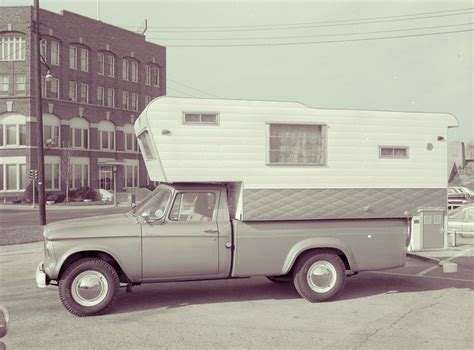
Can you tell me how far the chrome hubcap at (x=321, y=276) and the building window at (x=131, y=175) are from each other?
139ft

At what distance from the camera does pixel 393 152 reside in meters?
7.71

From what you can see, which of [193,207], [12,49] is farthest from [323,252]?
[12,49]

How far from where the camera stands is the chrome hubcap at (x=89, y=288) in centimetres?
640

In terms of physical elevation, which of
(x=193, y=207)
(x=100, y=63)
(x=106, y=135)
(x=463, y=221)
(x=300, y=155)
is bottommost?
(x=463, y=221)

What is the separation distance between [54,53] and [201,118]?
1536 inches

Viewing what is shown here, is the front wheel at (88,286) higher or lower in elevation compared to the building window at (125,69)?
lower

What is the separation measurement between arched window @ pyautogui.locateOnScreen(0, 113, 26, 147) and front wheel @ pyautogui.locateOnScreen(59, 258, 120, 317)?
1427 inches

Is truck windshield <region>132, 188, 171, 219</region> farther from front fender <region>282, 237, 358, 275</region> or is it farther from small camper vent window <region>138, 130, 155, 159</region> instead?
front fender <region>282, 237, 358, 275</region>

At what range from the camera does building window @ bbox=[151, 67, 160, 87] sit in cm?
5194

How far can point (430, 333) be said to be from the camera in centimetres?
568

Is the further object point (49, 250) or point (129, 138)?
point (129, 138)

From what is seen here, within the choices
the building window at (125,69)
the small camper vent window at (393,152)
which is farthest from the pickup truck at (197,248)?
the building window at (125,69)

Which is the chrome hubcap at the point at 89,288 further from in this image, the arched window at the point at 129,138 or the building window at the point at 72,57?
the arched window at the point at 129,138

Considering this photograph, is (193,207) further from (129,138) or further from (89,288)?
(129,138)
